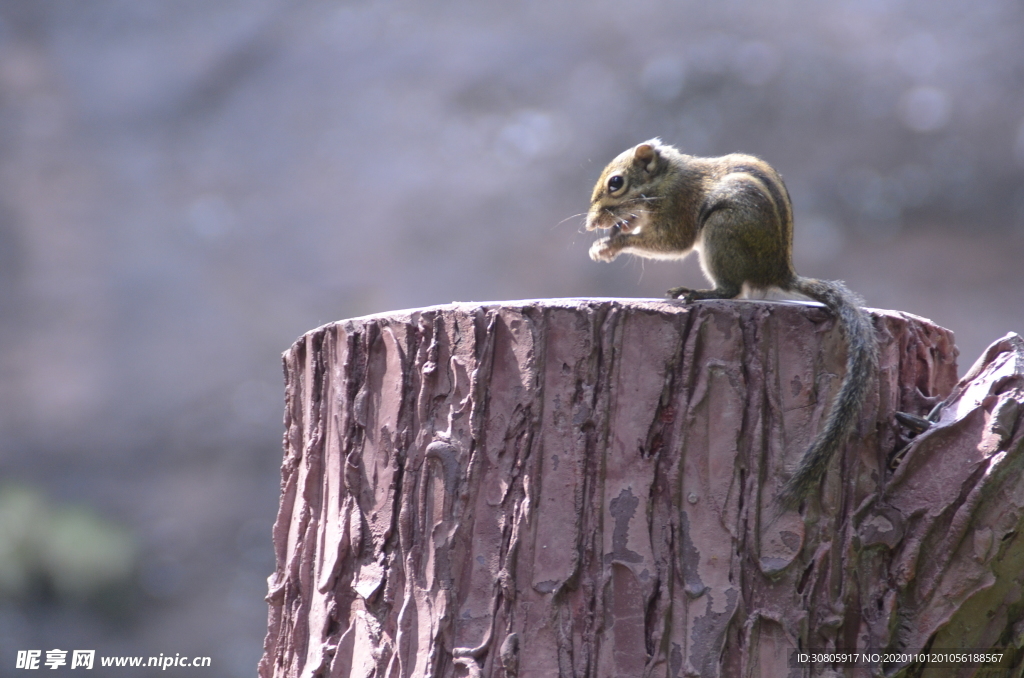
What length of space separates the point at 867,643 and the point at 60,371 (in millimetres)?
4449

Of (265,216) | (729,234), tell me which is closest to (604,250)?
(729,234)

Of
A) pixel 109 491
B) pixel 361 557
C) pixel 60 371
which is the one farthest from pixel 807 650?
pixel 60 371

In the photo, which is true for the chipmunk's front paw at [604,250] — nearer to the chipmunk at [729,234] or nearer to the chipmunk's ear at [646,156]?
the chipmunk at [729,234]

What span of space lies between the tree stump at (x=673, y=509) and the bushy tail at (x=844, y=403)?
0.02 meters

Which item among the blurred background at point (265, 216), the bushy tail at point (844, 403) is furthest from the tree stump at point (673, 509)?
the blurred background at point (265, 216)

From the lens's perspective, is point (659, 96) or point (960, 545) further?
point (659, 96)

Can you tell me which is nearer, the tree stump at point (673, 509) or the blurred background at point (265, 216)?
the tree stump at point (673, 509)

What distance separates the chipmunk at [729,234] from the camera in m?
1.17

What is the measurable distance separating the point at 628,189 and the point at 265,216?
10.2 ft

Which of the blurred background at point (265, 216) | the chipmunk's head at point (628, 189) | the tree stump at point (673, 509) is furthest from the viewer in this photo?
the blurred background at point (265, 216)

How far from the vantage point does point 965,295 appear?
418 cm

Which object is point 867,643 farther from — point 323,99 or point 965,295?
point 323,99

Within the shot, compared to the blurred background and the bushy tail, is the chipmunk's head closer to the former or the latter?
the bushy tail

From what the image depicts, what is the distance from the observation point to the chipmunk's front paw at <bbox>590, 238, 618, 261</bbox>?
197cm
